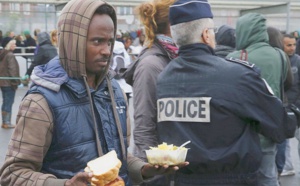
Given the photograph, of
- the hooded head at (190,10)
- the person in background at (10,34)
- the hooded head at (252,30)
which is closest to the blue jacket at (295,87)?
the hooded head at (252,30)

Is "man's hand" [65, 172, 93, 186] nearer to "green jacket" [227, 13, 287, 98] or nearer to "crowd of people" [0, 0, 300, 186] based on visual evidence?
"crowd of people" [0, 0, 300, 186]

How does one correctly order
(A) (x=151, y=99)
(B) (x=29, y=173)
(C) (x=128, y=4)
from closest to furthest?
(B) (x=29, y=173) → (A) (x=151, y=99) → (C) (x=128, y=4)

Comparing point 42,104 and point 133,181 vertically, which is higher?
point 42,104

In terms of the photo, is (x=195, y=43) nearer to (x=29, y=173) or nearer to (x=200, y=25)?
(x=200, y=25)

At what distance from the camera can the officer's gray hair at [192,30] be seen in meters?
3.05

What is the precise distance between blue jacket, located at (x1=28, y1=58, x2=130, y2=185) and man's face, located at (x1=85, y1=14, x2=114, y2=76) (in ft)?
0.29

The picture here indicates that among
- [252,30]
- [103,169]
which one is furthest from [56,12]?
[103,169]

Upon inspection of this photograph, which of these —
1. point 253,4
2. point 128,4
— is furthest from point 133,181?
point 253,4

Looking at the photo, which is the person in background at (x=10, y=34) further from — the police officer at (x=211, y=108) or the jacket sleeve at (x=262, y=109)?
the jacket sleeve at (x=262, y=109)

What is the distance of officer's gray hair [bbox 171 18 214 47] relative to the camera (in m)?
3.05

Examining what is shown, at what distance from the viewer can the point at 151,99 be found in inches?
133

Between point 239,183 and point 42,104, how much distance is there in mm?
1249

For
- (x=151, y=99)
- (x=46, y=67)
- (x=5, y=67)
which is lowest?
(x=5, y=67)

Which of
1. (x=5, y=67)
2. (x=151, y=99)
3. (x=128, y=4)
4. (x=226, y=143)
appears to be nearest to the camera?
(x=226, y=143)
